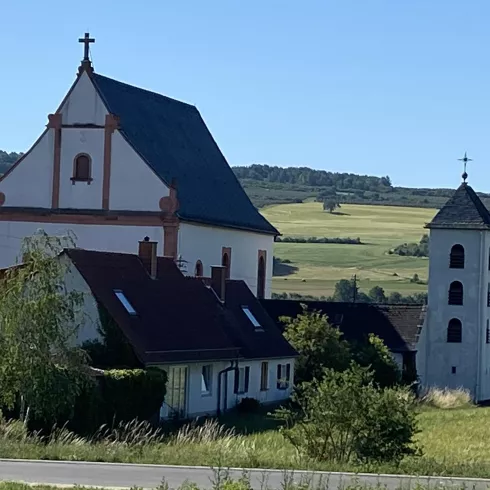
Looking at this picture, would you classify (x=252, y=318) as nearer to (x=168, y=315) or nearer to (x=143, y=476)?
(x=168, y=315)

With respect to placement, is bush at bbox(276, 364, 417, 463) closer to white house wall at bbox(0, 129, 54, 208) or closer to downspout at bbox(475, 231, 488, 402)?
white house wall at bbox(0, 129, 54, 208)

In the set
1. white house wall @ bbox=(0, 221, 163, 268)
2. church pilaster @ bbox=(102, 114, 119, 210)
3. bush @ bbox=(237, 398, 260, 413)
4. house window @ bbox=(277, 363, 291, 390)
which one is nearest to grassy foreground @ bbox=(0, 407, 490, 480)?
bush @ bbox=(237, 398, 260, 413)

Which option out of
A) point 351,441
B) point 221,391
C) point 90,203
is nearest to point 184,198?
point 90,203

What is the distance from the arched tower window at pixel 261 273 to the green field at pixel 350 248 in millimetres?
46059

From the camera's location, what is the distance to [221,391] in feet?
154

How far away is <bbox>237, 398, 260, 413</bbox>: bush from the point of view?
1882 inches

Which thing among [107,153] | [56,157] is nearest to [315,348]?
[107,153]

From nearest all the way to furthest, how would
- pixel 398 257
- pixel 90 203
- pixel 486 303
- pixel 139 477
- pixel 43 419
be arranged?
pixel 139 477 < pixel 43 419 < pixel 90 203 < pixel 486 303 < pixel 398 257

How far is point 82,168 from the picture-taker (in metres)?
60.3

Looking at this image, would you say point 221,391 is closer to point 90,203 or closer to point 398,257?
point 90,203

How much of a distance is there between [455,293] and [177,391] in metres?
33.6

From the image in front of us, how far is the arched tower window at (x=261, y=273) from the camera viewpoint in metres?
72.1

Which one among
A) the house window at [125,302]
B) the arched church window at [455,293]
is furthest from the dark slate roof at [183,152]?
the house window at [125,302]

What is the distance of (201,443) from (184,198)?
29788 mm
